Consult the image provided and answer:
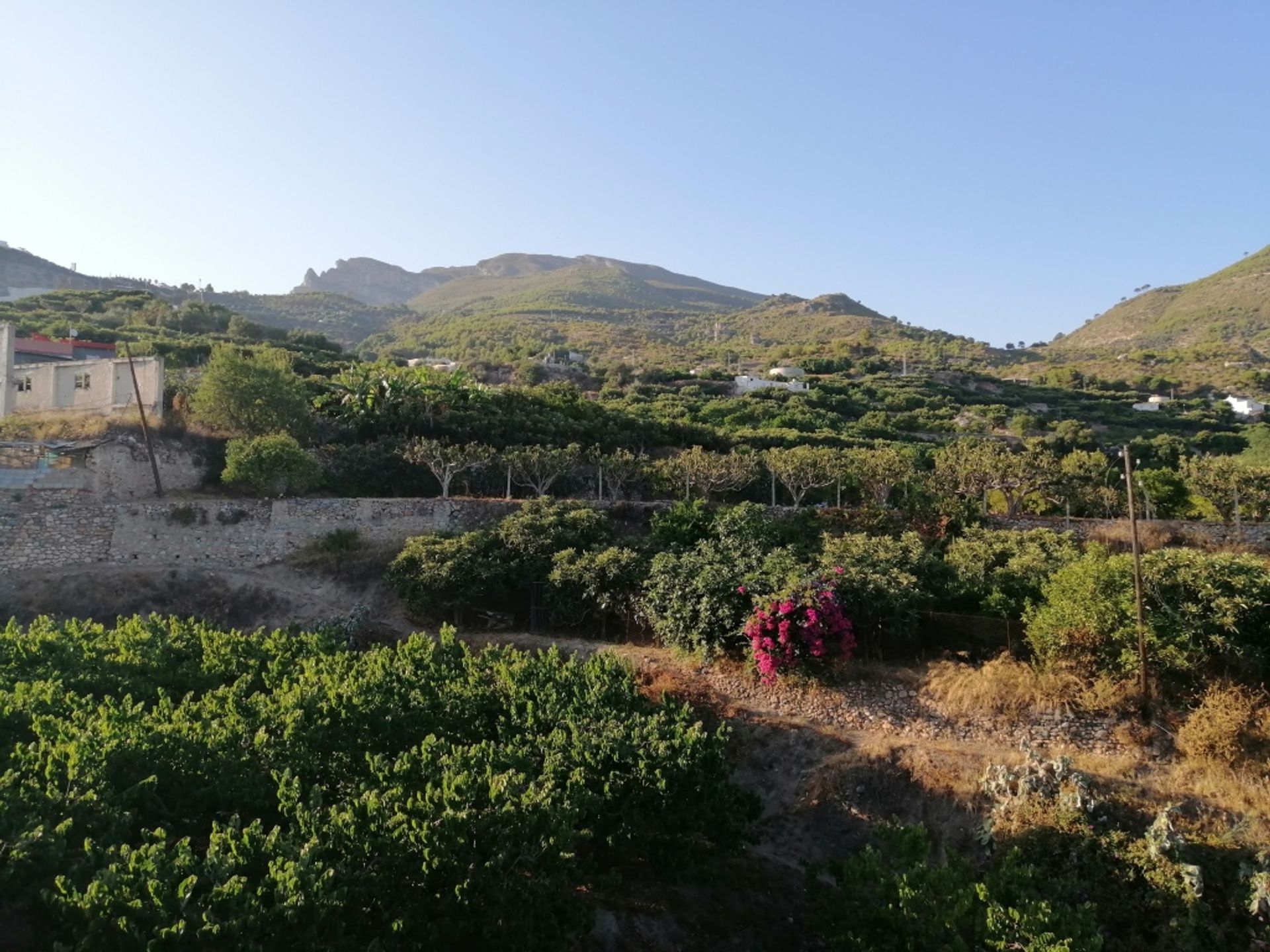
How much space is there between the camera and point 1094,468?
30.3 metres

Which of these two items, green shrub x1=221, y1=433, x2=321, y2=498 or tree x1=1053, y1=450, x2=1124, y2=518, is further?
tree x1=1053, y1=450, x2=1124, y2=518

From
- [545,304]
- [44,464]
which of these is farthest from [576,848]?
[545,304]

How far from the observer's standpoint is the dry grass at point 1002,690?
51.1ft

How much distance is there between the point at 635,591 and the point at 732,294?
17746 centimetres

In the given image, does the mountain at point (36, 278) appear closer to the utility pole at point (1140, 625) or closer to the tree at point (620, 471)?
the tree at point (620, 471)

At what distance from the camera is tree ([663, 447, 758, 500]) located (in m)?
28.8

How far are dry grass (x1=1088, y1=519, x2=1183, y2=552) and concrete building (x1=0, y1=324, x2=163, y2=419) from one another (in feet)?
108

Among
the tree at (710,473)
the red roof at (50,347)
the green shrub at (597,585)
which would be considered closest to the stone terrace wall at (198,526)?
the green shrub at (597,585)

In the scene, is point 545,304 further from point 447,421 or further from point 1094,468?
point 1094,468

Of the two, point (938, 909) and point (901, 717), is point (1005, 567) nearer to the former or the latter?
point (901, 717)

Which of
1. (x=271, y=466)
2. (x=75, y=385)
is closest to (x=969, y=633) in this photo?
(x=271, y=466)

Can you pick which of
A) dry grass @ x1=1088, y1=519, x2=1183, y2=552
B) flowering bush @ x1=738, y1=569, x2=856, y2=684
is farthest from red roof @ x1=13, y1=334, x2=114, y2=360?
dry grass @ x1=1088, y1=519, x2=1183, y2=552

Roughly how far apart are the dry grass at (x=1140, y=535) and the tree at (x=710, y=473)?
11.2 m

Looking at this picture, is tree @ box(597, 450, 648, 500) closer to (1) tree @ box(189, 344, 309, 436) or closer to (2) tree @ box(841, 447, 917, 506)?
(2) tree @ box(841, 447, 917, 506)
